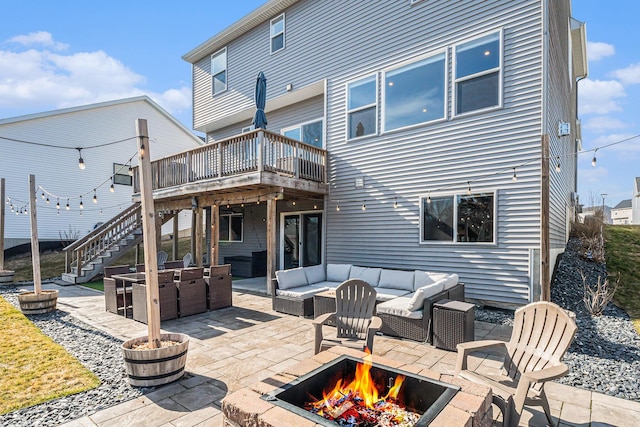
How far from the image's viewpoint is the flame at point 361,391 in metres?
2.25

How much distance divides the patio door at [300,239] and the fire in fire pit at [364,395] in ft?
25.0

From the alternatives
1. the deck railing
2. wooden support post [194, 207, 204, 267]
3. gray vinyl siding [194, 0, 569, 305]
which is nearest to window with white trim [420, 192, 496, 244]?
gray vinyl siding [194, 0, 569, 305]

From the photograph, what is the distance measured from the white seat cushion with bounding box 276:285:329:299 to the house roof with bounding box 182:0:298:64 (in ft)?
27.3

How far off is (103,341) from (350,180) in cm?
618

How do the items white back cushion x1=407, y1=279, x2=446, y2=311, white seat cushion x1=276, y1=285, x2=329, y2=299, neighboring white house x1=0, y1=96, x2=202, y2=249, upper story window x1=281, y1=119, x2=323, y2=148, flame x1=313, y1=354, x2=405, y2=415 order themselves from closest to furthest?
flame x1=313, y1=354, x2=405, y2=415, white back cushion x1=407, y1=279, x2=446, y2=311, white seat cushion x1=276, y1=285, x2=329, y2=299, upper story window x1=281, y1=119, x2=323, y2=148, neighboring white house x1=0, y1=96, x2=202, y2=249

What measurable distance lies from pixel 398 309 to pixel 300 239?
5.98 metres

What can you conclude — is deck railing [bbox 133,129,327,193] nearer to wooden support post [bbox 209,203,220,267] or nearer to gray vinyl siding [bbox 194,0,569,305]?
gray vinyl siding [bbox 194,0,569,305]

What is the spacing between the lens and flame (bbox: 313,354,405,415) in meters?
2.25

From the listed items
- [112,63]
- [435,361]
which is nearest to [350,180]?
[435,361]

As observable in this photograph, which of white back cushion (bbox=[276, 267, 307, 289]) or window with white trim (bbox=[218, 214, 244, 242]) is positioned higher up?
window with white trim (bbox=[218, 214, 244, 242])

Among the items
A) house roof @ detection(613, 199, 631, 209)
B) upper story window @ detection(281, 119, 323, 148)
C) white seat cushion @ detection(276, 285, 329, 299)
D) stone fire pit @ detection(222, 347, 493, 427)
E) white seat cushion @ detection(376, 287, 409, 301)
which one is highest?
upper story window @ detection(281, 119, 323, 148)

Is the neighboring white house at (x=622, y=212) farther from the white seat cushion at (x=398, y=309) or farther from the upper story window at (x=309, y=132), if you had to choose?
the white seat cushion at (x=398, y=309)

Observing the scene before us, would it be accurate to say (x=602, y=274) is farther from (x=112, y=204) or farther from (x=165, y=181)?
(x=112, y=204)

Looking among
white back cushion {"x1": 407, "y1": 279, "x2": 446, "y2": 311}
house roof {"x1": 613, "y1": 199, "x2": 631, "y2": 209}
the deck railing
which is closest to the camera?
white back cushion {"x1": 407, "y1": 279, "x2": 446, "y2": 311}
